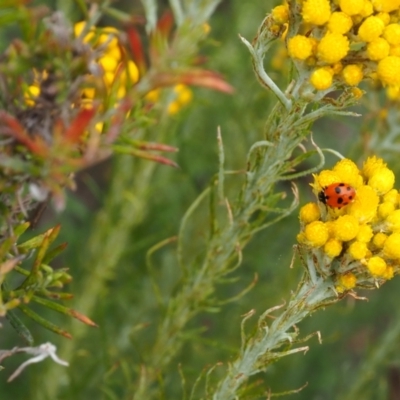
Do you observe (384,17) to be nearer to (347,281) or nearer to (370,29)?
(370,29)

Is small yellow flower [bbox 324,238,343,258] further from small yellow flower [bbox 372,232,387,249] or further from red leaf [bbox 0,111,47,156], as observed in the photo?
red leaf [bbox 0,111,47,156]

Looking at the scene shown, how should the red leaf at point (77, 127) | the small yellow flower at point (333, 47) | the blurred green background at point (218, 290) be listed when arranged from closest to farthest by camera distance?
the red leaf at point (77, 127) < the small yellow flower at point (333, 47) < the blurred green background at point (218, 290)

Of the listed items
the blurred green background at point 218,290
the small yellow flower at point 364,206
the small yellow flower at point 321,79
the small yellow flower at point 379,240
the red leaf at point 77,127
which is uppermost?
the red leaf at point 77,127

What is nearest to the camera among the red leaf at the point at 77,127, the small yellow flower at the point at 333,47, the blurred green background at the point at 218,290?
the red leaf at the point at 77,127

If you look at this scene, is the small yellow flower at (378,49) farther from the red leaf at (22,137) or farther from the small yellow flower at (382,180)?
the red leaf at (22,137)

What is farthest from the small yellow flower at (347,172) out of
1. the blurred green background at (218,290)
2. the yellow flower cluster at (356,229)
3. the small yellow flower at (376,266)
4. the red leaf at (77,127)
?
the blurred green background at (218,290)

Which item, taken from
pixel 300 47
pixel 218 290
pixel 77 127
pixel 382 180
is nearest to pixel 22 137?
pixel 77 127
